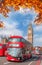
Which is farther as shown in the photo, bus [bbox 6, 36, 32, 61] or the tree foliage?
bus [bbox 6, 36, 32, 61]

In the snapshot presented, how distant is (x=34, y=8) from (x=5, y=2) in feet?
4.40

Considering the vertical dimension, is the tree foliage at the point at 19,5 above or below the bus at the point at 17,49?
above

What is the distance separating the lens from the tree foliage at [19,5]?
11.9m

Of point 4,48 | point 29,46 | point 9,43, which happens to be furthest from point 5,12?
point 4,48

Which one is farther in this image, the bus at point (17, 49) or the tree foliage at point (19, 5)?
the bus at point (17, 49)

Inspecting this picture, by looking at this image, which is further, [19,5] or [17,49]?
[17,49]

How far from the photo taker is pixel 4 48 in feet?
60.2

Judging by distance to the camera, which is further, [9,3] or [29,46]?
[29,46]

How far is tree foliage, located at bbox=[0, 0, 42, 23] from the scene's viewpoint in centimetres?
1188

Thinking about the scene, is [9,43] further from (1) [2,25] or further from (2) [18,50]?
(1) [2,25]

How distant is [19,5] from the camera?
12203mm

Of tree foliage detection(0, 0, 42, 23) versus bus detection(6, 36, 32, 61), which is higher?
tree foliage detection(0, 0, 42, 23)

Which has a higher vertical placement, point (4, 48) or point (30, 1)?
point (30, 1)

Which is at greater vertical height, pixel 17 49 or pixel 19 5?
pixel 19 5
